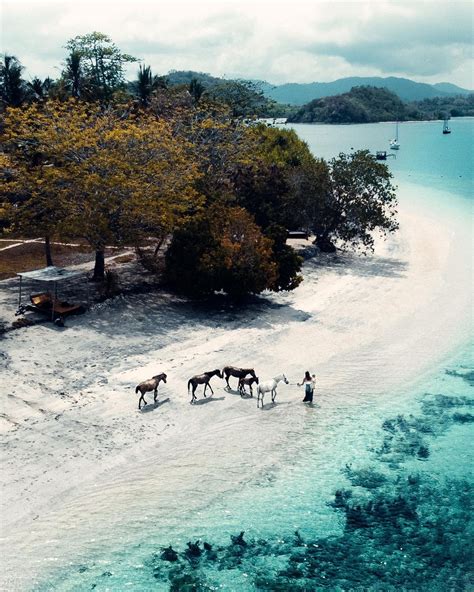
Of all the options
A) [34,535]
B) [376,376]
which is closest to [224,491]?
[34,535]

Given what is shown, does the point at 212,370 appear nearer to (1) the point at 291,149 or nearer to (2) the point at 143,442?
(2) the point at 143,442

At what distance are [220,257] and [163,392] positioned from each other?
502 inches

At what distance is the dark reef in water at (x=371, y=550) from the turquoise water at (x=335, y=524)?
37mm

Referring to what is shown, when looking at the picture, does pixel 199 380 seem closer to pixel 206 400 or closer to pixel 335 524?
pixel 206 400

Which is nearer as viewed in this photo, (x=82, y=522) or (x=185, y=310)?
(x=82, y=522)

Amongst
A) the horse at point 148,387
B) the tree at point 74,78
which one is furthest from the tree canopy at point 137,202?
the tree at point 74,78

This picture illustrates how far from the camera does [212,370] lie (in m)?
30.8

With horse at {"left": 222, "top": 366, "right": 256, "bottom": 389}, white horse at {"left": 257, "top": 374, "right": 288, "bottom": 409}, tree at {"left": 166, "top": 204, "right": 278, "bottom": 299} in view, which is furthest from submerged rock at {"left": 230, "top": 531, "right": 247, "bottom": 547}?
tree at {"left": 166, "top": 204, "right": 278, "bottom": 299}

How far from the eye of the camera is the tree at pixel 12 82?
59375mm

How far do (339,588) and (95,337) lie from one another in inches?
784

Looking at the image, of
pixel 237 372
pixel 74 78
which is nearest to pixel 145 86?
pixel 74 78

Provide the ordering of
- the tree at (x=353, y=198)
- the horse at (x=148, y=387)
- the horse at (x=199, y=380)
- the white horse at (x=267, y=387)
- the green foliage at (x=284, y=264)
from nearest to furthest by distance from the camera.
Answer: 1. the horse at (x=148, y=387)
2. the horse at (x=199, y=380)
3. the white horse at (x=267, y=387)
4. the green foliage at (x=284, y=264)
5. the tree at (x=353, y=198)

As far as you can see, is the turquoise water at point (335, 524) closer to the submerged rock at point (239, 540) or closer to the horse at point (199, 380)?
the submerged rock at point (239, 540)

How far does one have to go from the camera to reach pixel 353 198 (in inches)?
2272
